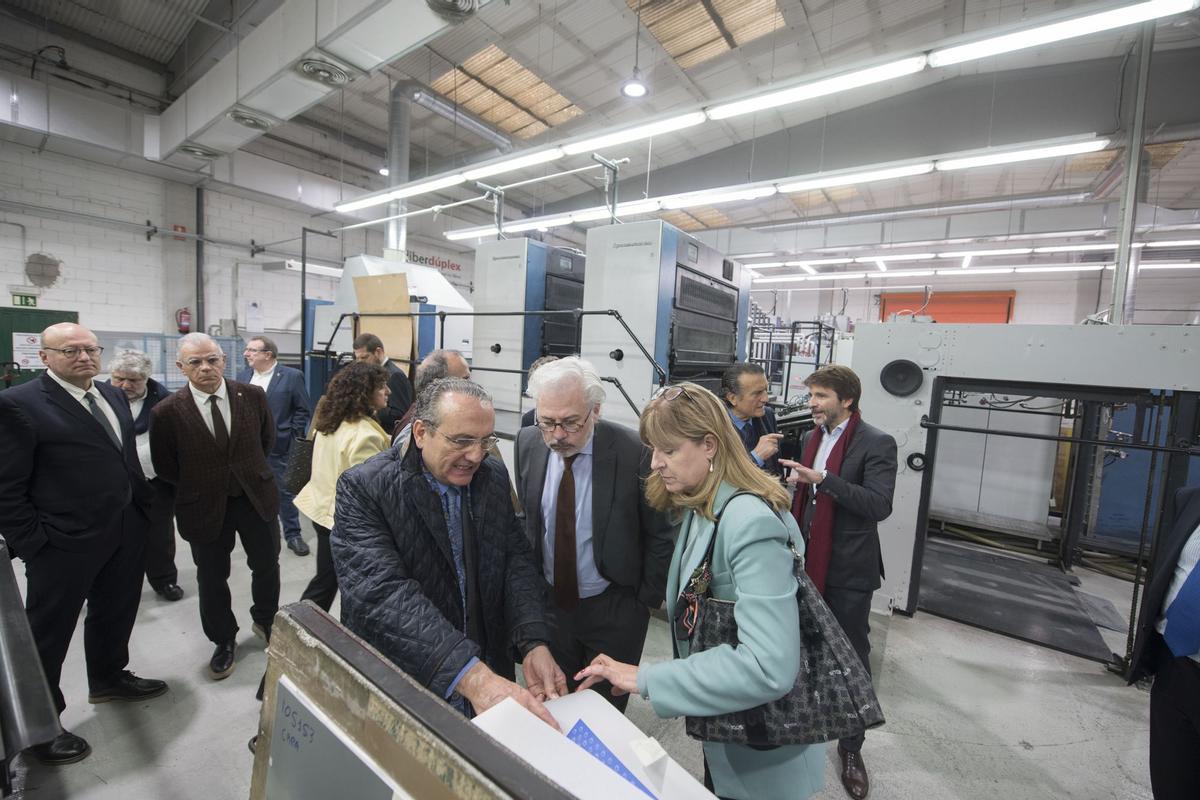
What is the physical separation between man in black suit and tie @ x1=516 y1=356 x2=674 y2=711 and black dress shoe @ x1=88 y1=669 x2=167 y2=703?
6.75 feet

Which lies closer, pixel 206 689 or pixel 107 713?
pixel 107 713

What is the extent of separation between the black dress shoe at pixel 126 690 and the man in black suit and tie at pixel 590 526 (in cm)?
206

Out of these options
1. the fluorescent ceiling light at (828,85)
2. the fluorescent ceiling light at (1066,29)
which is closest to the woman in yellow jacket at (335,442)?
the fluorescent ceiling light at (828,85)

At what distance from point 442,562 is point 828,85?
413 centimetres

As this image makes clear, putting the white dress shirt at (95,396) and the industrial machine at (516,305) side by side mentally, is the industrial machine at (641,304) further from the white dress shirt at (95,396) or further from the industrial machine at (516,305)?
the white dress shirt at (95,396)

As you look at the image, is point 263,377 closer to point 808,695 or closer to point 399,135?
point 808,695

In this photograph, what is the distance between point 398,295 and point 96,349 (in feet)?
8.42

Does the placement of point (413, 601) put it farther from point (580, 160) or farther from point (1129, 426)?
point (580, 160)

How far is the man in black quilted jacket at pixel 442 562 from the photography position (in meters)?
1.19

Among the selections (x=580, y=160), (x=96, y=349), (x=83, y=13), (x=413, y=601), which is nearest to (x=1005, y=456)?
(x=413, y=601)

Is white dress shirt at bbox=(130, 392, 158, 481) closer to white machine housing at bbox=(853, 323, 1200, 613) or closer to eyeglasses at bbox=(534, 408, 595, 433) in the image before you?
eyeglasses at bbox=(534, 408, 595, 433)

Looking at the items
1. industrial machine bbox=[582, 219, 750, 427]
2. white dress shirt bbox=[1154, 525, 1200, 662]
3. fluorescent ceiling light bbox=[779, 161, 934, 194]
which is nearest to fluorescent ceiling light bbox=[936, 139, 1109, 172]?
fluorescent ceiling light bbox=[779, 161, 934, 194]

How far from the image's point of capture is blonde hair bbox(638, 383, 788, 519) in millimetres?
1141

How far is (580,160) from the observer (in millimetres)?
9344
